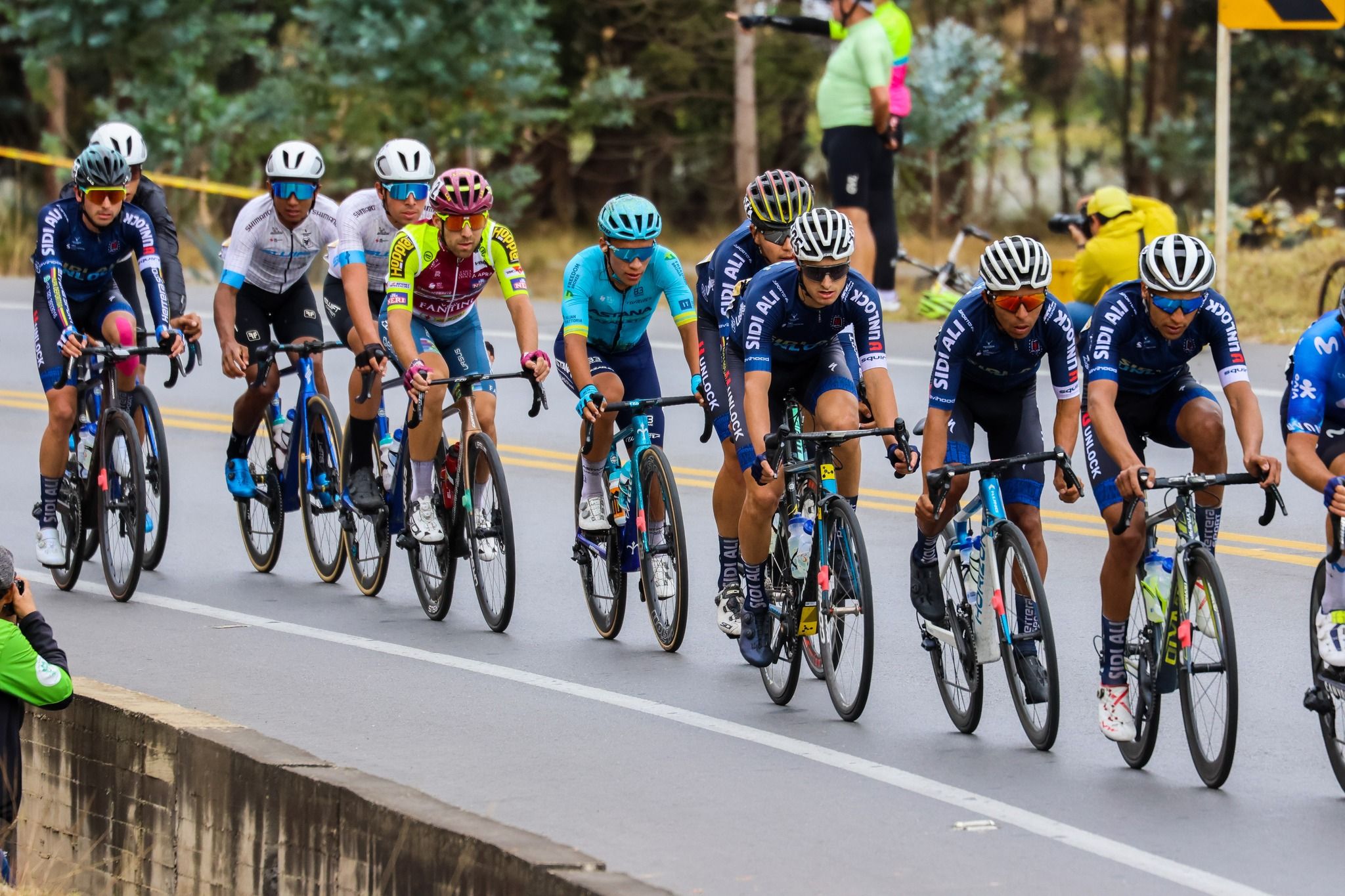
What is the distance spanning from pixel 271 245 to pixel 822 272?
156 inches

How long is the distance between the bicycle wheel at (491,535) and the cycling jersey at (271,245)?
202cm

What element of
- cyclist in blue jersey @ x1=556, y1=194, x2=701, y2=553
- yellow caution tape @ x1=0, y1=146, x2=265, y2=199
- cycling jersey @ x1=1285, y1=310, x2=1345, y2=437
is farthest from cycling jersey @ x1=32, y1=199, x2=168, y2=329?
yellow caution tape @ x1=0, y1=146, x2=265, y2=199

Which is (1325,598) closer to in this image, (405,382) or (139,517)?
(405,382)

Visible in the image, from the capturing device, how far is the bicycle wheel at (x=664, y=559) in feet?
31.6

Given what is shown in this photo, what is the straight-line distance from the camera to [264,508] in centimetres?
1204

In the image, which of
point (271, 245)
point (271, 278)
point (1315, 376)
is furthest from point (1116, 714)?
point (271, 278)

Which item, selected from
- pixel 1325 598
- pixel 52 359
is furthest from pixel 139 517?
pixel 1325 598

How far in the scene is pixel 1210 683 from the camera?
7598mm

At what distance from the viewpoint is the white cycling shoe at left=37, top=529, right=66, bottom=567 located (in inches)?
456

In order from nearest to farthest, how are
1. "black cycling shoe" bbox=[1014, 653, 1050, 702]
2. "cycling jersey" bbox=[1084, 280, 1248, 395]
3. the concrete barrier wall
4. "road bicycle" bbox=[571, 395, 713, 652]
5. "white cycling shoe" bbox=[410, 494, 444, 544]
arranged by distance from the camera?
1. the concrete barrier wall
2. "black cycling shoe" bbox=[1014, 653, 1050, 702]
3. "cycling jersey" bbox=[1084, 280, 1248, 395]
4. "road bicycle" bbox=[571, 395, 713, 652]
5. "white cycling shoe" bbox=[410, 494, 444, 544]

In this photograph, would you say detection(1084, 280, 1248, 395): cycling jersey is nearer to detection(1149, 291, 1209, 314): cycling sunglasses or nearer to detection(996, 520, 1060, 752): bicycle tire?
detection(1149, 291, 1209, 314): cycling sunglasses

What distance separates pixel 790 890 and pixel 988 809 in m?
1.14

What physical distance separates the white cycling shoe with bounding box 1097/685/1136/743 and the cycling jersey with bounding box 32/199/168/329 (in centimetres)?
540

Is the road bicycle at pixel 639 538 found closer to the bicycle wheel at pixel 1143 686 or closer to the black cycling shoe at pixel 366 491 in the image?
the black cycling shoe at pixel 366 491
